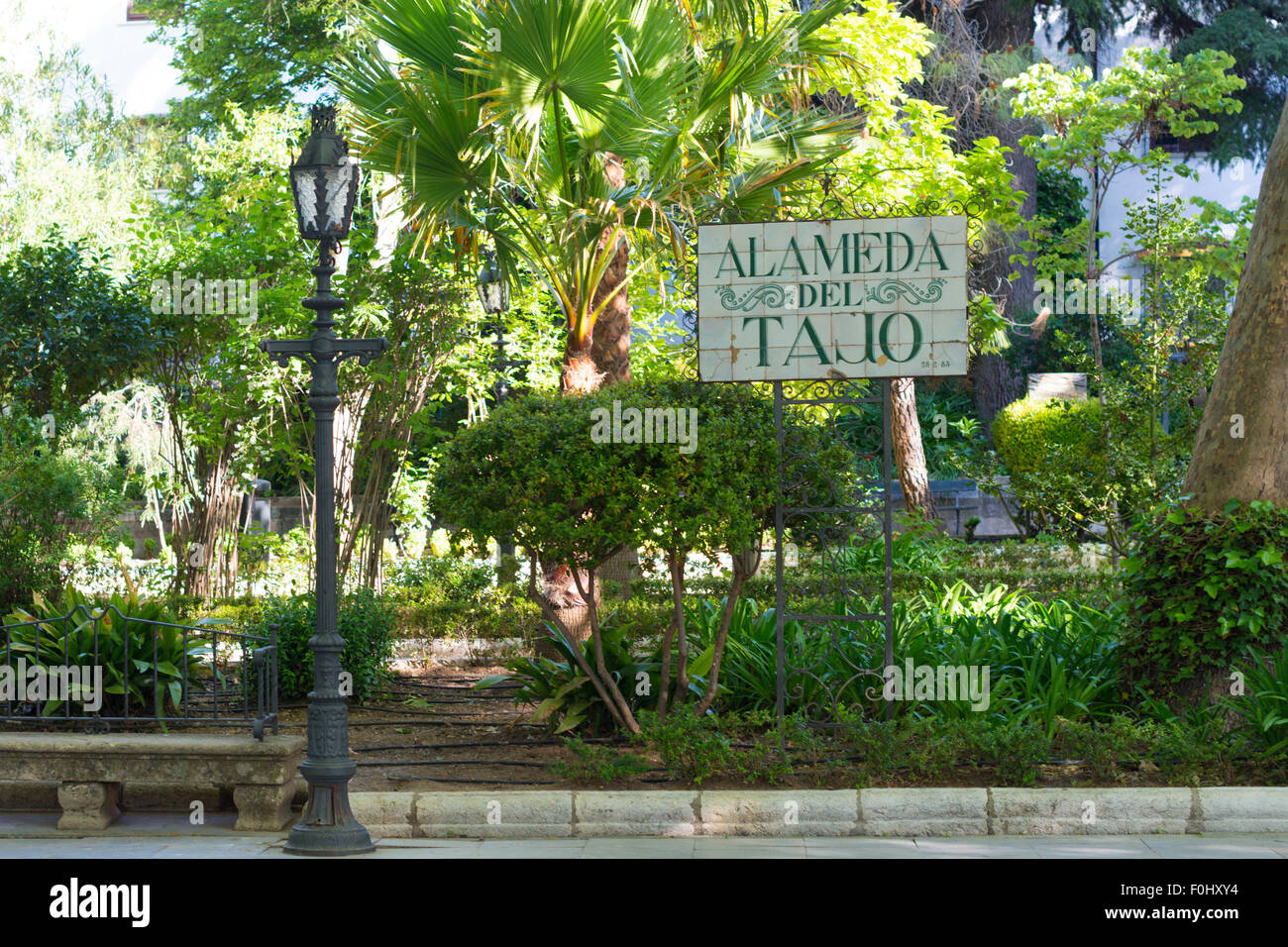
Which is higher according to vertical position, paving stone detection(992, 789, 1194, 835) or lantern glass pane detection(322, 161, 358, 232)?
lantern glass pane detection(322, 161, 358, 232)

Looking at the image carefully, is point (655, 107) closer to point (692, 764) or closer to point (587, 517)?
point (587, 517)

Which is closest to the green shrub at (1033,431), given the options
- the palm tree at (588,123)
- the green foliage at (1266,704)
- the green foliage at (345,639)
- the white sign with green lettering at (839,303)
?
the palm tree at (588,123)

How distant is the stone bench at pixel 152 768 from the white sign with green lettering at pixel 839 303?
12.7 ft

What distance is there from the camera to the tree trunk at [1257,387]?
8453mm

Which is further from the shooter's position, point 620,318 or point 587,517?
point 620,318

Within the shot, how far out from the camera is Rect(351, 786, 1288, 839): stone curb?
712 centimetres

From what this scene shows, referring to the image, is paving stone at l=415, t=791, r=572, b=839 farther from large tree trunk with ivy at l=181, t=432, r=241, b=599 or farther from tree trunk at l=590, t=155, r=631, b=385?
large tree trunk with ivy at l=181, t=432, r=241, b=599

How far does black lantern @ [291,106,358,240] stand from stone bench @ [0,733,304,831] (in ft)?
10.5

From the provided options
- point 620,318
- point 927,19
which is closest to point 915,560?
point 620,318

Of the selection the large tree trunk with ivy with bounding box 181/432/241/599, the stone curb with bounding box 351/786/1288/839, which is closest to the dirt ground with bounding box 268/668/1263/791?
the stone curb with bounding box 351/786/1288/839

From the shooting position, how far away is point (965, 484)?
2419 cm

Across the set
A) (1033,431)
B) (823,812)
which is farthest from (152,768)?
(1033,431)

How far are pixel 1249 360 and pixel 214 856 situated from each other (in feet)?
25.0

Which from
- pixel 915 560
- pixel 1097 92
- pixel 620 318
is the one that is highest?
pixel 1097 92
